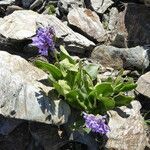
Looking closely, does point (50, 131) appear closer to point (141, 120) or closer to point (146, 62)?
point (141, 120)

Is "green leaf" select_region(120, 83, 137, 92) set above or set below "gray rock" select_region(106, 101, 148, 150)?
above

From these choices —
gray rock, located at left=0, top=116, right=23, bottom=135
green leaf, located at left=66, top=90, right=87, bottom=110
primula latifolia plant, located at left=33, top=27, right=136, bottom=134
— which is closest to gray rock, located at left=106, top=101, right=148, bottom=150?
primula latifolia plant, located at left=33, top=27, right=136, bottom=134

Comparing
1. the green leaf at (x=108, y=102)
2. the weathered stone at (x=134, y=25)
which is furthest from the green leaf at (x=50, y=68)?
the weathered stone at (x=134, y=25)

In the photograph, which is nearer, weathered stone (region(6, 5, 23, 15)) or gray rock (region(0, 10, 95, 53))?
gray rock (region(0, 10, 95, 53))

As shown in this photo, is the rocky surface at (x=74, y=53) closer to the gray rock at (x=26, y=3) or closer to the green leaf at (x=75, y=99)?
the gray rock at (x=26, y=3)

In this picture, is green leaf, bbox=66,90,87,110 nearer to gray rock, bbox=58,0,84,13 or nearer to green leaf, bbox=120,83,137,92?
green leaf, bbox=120,83,137,92

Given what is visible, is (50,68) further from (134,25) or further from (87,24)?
(134,25)
